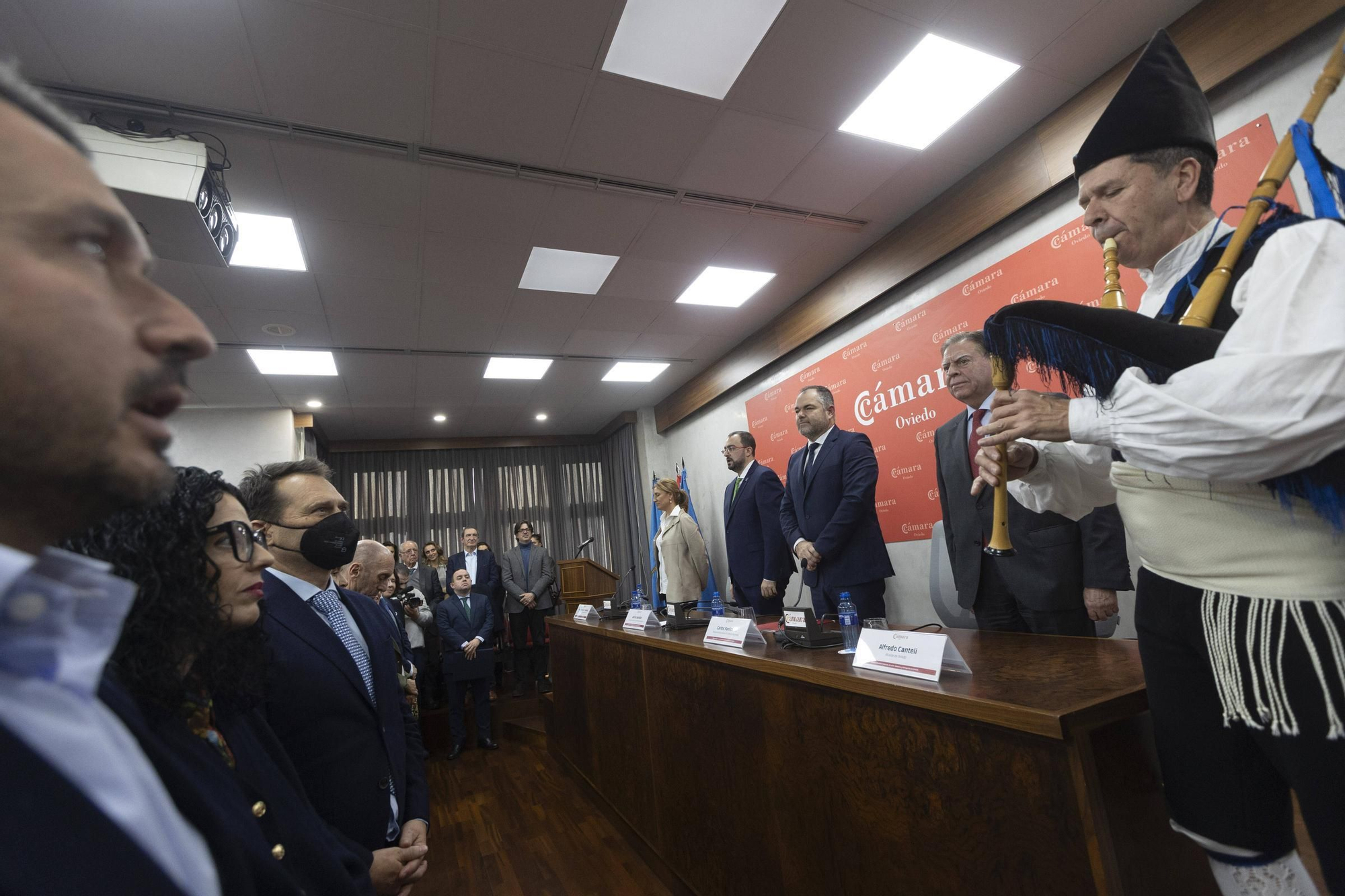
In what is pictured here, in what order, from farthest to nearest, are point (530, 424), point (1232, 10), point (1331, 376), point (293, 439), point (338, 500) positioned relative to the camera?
point (530, 424), point (293, 439), point (1232, 10), point (338, 500), point (1331, 376)

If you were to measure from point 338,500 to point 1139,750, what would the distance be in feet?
5.94

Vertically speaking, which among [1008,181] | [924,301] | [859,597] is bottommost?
[859,597]

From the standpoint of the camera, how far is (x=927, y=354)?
155 inches

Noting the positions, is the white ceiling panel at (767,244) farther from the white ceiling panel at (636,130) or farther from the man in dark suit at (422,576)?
the man in dark suit at (422,576)

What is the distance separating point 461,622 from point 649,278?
10.1 feet

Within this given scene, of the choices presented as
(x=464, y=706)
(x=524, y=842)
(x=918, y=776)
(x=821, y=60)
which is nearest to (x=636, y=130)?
(x=821, y=60)

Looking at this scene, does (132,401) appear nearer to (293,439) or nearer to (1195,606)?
(1195,606)

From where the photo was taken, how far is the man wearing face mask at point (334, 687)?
122 centimetres

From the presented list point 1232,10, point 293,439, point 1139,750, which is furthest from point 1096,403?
point 293,439

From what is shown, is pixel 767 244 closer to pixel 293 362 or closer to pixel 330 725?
pixel 330 725

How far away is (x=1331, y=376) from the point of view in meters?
0.68

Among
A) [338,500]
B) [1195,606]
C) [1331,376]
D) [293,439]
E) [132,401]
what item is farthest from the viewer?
[293,439]

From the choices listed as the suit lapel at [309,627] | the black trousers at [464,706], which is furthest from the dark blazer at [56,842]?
the black trousers at [464,706]

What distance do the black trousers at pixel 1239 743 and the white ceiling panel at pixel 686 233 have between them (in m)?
3.22
